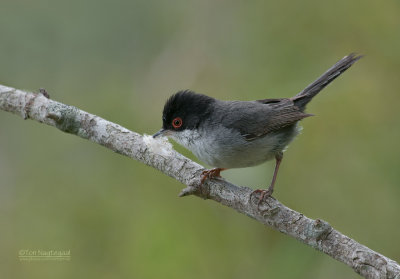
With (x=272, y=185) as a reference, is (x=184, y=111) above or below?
above

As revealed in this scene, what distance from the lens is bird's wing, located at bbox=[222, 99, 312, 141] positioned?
4.41 meters

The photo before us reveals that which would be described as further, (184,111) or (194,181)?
(184,111)

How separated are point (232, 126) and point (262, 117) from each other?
1.23 feet

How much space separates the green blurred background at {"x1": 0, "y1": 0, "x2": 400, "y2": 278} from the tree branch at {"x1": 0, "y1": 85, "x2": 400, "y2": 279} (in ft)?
0.72

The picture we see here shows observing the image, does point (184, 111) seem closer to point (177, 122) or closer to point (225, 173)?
point (177, 122)

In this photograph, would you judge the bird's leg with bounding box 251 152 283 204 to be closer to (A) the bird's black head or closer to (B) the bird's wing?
(B) the bird's wing

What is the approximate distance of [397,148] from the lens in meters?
3.55

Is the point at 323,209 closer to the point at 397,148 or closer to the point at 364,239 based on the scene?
the point at 364,239

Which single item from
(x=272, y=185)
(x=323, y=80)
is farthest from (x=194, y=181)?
(x=323, y=80)

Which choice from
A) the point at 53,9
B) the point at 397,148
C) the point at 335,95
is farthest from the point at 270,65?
the point at 53,9

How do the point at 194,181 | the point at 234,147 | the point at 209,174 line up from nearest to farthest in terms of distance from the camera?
1. the point at 194,181
2. the point at 209,174
3. the point at 234,147

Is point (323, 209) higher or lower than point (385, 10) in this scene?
lower

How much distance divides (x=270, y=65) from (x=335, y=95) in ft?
2.20

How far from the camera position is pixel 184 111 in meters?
4.51
